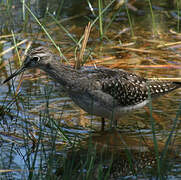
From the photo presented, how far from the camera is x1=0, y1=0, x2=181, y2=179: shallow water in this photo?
602cm

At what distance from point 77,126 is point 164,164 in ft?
7.98

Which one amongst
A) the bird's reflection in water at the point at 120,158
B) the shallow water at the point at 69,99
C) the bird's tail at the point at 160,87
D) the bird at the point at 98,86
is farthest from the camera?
the bird's tail at the point at 160,87

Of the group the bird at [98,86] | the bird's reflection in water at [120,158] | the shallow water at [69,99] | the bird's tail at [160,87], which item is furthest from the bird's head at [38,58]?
the bird's tail at [160,87]

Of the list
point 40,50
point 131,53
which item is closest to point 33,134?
point 40,50

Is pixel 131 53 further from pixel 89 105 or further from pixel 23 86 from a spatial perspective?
pixel 89 105

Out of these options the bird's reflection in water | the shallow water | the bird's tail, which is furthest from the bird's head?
the bird's tail

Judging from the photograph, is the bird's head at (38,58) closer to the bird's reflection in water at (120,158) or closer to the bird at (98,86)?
the bird at (98,86)

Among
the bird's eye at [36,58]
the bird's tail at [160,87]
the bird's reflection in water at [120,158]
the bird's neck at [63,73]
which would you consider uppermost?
the bird's eye at [36,58]

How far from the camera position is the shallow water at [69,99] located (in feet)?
19.8

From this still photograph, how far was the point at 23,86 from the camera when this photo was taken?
8.30 meters

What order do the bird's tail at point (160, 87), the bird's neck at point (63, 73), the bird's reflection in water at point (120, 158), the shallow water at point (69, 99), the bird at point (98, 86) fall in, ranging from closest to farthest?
the bird's reflection in water at point (120, 158)
the shallow water at point (69, 99)
the bird at point (98, 86)
the bird's neck at point (63, 73)
the bird's tail at point (160, 87)

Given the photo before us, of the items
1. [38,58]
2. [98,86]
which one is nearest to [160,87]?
[98,86]

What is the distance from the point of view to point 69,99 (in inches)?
310

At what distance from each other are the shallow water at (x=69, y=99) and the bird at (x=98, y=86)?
1.00ft
